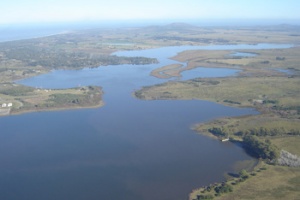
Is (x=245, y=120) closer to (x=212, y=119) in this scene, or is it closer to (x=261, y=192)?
(x=212, y=119)

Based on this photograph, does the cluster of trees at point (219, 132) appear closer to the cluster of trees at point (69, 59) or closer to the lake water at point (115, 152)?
the lake water at point (115, 152)

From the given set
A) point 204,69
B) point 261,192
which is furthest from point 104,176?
point 204,69

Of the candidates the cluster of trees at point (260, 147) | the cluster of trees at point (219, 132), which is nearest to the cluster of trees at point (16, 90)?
the cluster of trees at point (219, 132)

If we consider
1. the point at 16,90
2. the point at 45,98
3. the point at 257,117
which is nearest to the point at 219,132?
the point at 257,117

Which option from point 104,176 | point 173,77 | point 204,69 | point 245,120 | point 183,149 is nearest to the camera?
point 104,176

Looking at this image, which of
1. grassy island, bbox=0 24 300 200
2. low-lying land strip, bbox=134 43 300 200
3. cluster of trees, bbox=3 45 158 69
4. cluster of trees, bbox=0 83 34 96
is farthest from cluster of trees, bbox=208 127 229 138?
cluster of trees, bbox=3 45 158 69

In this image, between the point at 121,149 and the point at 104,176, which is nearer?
the point at 104,176
